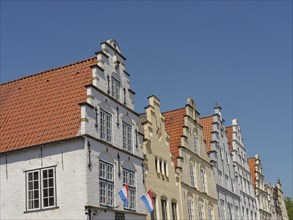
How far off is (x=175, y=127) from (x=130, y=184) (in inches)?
415

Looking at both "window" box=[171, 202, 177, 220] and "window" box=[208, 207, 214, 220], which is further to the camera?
"window" box=[208, 207, 214, 220]

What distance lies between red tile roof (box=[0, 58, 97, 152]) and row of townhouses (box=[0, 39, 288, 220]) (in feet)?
0.20

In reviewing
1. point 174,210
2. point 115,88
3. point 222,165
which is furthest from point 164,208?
point 222,165

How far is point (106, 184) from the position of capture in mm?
25438

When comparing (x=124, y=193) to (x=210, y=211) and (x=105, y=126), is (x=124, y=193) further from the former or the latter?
(x=210, y=211)

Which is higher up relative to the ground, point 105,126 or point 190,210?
point 105,126

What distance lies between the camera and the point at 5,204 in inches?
Result: 984

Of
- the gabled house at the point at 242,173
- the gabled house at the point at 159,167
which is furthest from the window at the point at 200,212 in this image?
the gabled house at the point at 242,173

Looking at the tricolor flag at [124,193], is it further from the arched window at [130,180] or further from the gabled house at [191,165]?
the gabled house at [191,165]

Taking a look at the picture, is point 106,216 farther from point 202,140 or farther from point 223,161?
point 223,161

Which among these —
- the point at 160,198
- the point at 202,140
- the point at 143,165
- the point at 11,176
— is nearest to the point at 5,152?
the point at 11,176

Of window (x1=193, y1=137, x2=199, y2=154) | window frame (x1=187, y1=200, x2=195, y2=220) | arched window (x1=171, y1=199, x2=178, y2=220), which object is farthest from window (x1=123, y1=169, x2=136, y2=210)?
window (x1=193, y1=137, x2=199, y2=154)

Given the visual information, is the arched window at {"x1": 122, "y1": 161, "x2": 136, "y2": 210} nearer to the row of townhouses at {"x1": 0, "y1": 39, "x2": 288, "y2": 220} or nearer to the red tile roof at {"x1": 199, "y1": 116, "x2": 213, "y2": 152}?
the row of townhouses at {"x1": 0, "y1": 39, "x2": 288, "y2": 220}

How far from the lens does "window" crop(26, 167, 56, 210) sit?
79.0ft
